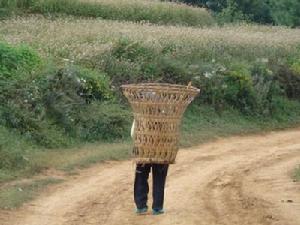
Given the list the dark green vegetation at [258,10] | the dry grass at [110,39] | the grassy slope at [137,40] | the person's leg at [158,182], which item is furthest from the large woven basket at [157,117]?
the dark green vegetation at [258,10]

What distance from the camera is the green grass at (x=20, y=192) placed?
1088 cm

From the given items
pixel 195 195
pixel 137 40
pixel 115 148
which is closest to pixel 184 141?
pixel 115 148

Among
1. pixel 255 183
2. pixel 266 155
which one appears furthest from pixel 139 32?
pixel 255 183

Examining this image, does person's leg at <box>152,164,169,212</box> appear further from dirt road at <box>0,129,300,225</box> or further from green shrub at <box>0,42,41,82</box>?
green shrub at <box>0,42,41,82</box>

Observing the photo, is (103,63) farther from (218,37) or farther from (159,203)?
(159,203)

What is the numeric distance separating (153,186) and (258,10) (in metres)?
36.9

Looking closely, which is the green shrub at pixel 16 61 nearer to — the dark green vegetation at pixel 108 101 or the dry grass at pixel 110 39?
the dark green vegetation at pixel 108 101

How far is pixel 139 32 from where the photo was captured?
77.6ft

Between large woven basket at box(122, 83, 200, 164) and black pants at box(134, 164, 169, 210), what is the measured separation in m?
0.17

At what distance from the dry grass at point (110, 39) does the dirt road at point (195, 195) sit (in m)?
5.14

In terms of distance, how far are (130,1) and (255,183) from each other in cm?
1885

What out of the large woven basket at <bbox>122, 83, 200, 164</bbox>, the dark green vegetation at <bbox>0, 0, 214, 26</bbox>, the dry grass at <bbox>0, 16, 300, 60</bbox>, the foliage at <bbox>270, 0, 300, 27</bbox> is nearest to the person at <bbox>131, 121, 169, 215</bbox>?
the large woven basket at <bbox>122, 83, 200, 164</bbox>

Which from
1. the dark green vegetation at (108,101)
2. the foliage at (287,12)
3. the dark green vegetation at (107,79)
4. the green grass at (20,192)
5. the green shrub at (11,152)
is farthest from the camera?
the foliage at (287,12)

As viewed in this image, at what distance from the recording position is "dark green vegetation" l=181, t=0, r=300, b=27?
39.5 metres
